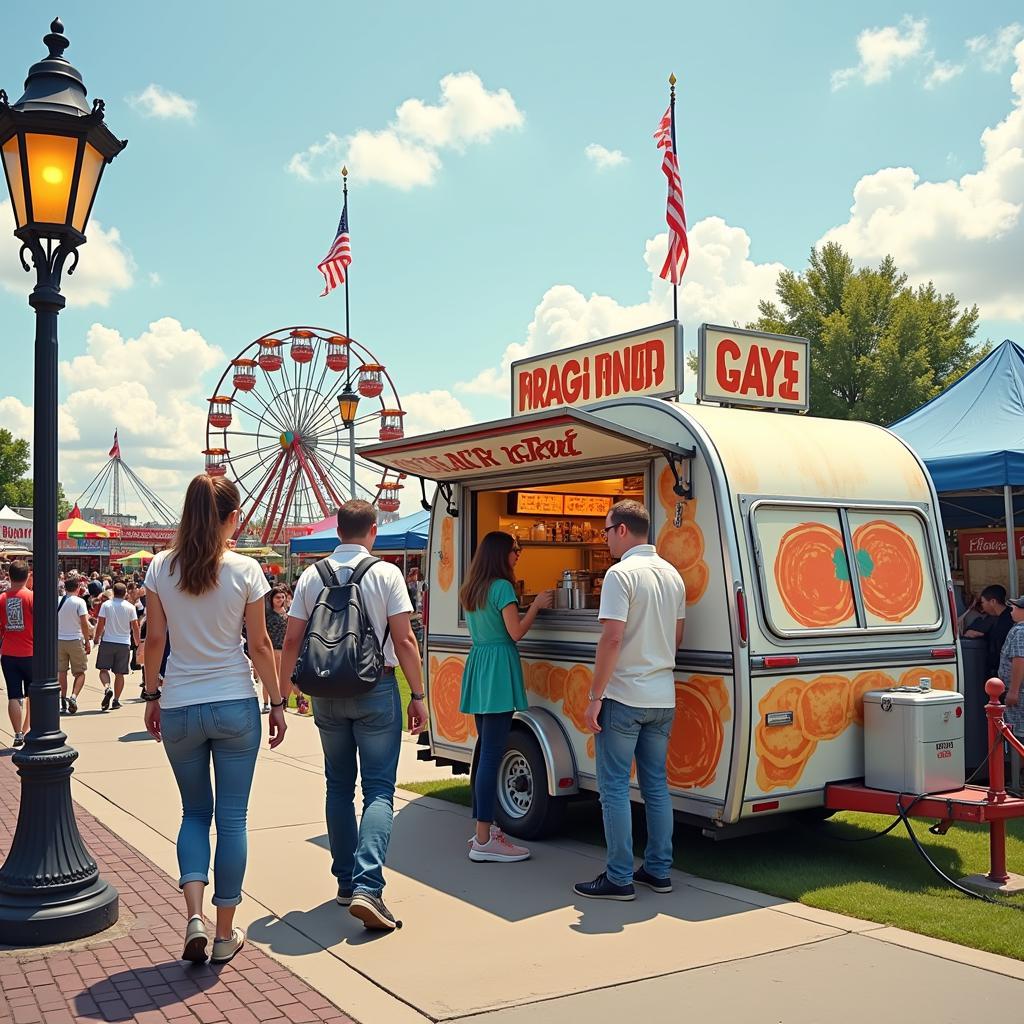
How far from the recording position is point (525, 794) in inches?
279

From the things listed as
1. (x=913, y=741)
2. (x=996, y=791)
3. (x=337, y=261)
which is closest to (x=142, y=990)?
(x=913, y=741)

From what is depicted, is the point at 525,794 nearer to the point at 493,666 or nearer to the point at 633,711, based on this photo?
the point at 493,666

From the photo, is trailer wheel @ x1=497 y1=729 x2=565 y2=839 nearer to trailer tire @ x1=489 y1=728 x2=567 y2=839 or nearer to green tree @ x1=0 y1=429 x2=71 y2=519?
trailer tire @ x1=489 y1=728 x2=567 y2=839

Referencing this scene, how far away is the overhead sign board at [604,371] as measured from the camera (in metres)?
7.14

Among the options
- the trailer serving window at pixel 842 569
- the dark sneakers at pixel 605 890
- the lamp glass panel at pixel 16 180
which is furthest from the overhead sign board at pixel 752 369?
the lamp glass panel at pixel 16 180

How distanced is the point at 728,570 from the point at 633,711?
90 centimetres

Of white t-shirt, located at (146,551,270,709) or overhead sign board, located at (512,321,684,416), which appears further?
overhead sign board, located at (512,321,684,416)

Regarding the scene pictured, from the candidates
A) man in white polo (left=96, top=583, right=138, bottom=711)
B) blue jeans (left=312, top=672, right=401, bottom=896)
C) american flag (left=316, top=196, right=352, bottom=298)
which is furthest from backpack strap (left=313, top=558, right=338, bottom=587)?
american flag (left=316, top=196, right=352, bottom=298)

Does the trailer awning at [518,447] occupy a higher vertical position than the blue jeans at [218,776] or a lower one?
higher

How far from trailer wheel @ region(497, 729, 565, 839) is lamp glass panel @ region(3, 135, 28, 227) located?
3996mm

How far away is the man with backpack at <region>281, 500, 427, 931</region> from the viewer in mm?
5031

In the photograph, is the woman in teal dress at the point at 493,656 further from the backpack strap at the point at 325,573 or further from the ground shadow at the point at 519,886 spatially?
the backpack strap at the point at 325,573

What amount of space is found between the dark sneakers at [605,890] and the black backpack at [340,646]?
5.25 feet

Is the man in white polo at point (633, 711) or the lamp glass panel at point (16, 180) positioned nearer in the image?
the lamp glass panel at point (16, 180)
